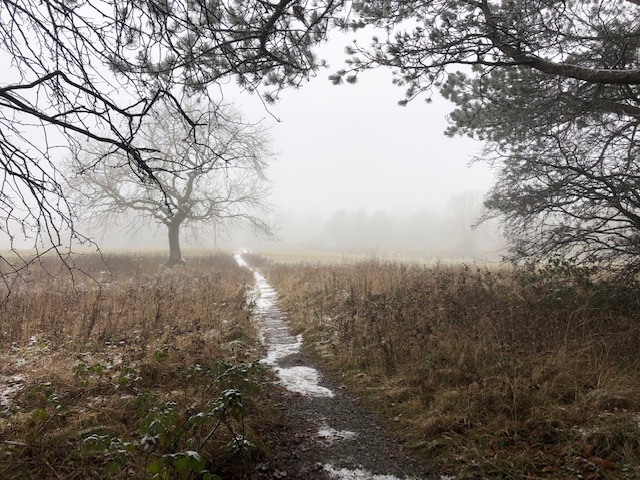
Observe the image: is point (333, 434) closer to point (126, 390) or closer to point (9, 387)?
point (126, 390)

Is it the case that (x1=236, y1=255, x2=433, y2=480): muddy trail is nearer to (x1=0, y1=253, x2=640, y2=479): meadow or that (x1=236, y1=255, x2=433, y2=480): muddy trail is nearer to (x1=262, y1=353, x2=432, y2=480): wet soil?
(x1=262, y1=353, x2=432, y2=480): wet soil

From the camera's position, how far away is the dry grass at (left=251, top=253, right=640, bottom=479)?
9.91 feet

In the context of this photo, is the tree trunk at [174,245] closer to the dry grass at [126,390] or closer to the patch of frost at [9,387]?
the dry grass at [126,390]

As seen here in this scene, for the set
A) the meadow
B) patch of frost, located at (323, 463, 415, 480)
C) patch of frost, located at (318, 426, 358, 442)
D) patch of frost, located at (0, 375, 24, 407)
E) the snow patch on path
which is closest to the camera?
the meadow

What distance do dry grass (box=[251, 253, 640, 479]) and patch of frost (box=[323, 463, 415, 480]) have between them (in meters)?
0.47

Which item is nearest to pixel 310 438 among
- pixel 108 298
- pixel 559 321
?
pixel 559 321

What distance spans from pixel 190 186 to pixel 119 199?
13.7 ft

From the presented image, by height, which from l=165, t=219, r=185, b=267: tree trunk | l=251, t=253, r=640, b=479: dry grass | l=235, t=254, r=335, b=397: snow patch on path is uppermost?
l=165, t=219, r=185, b=267: tree trunk

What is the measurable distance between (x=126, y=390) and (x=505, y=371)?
14.7 feet

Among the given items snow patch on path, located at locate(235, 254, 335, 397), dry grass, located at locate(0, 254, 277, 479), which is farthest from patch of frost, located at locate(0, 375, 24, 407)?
snow patch on path, located at locate(235, 254, 335, 397)

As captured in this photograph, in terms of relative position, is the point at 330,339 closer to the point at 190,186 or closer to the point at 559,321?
the point at 559,321

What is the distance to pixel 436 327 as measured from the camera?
20.0 ft

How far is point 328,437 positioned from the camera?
3.76 meters

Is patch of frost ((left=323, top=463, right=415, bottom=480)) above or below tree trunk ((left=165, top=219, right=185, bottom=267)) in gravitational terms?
below
